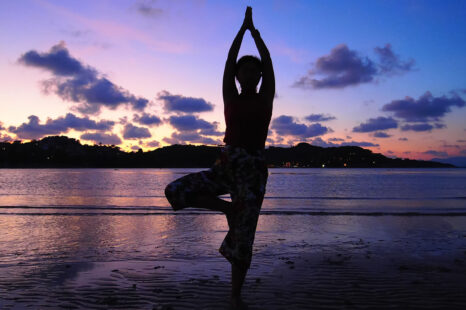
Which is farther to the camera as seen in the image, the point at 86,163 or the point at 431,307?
the point at 86,163

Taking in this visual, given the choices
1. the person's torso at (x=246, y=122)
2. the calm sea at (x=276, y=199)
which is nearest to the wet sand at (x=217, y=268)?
the person's torso at (x=246, y=122)

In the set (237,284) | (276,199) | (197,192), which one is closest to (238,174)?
(197,192)

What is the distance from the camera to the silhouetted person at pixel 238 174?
324 cm

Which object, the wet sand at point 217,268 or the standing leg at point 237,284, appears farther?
the wet sand at point 217,268

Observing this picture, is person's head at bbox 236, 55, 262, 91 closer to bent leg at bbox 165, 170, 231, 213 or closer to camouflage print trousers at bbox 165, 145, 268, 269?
camouflage print trousers at bbox 165, 145, 268, 269

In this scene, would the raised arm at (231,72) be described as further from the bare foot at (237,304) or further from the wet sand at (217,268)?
the wet sand at (217,268)

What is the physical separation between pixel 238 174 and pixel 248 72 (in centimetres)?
95

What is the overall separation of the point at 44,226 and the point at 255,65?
8122mm

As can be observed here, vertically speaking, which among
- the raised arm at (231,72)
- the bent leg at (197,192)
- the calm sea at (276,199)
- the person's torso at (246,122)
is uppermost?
the raised arm at (231,72)

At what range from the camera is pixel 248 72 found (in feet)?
11.3

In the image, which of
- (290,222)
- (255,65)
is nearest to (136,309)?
(255,65)

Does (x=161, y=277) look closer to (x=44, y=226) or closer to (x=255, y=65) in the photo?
(x=255, y=65)

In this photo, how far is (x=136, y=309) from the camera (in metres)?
3.52

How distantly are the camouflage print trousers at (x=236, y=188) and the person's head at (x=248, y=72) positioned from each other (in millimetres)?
636
